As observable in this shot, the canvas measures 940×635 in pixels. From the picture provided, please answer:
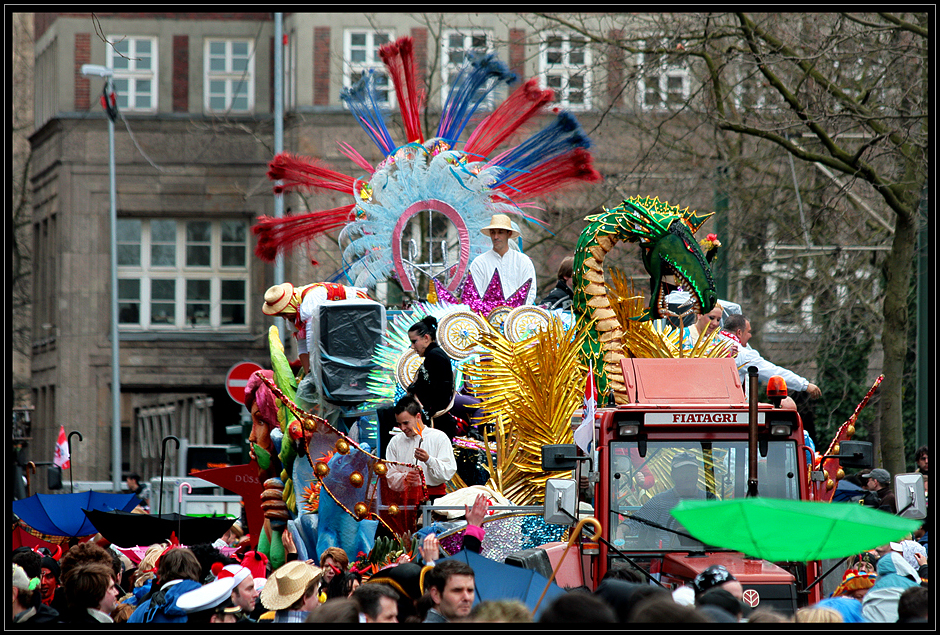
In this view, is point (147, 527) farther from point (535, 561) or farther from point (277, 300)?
point (535, 561)

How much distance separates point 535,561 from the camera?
7.82m

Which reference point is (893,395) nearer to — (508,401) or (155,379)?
(508,401)

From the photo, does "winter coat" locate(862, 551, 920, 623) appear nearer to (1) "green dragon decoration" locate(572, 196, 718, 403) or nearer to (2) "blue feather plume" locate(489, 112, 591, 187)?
(1) "green dragon decoration" locate(572, 196, 718, 403)

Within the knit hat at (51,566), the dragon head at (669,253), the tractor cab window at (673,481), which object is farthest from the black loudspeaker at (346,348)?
the tractor cab window at (673,481)

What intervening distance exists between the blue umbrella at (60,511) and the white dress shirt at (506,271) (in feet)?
13.5

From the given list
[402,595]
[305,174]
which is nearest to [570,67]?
[305,174]

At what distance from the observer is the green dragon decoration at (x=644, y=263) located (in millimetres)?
9836

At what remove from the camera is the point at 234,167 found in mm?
37031

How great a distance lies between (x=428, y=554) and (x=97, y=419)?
30950 mm

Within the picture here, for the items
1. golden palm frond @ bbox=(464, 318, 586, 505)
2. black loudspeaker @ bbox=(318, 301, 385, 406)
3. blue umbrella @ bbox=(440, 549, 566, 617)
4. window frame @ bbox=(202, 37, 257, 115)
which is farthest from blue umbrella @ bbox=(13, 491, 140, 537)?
window frame @ bbox=(202, 37, 257, 115)

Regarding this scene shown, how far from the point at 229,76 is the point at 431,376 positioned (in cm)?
2927

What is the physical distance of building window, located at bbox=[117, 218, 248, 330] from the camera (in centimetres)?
3775

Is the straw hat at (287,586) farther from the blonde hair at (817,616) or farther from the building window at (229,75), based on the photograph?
the building window at (229,75)
